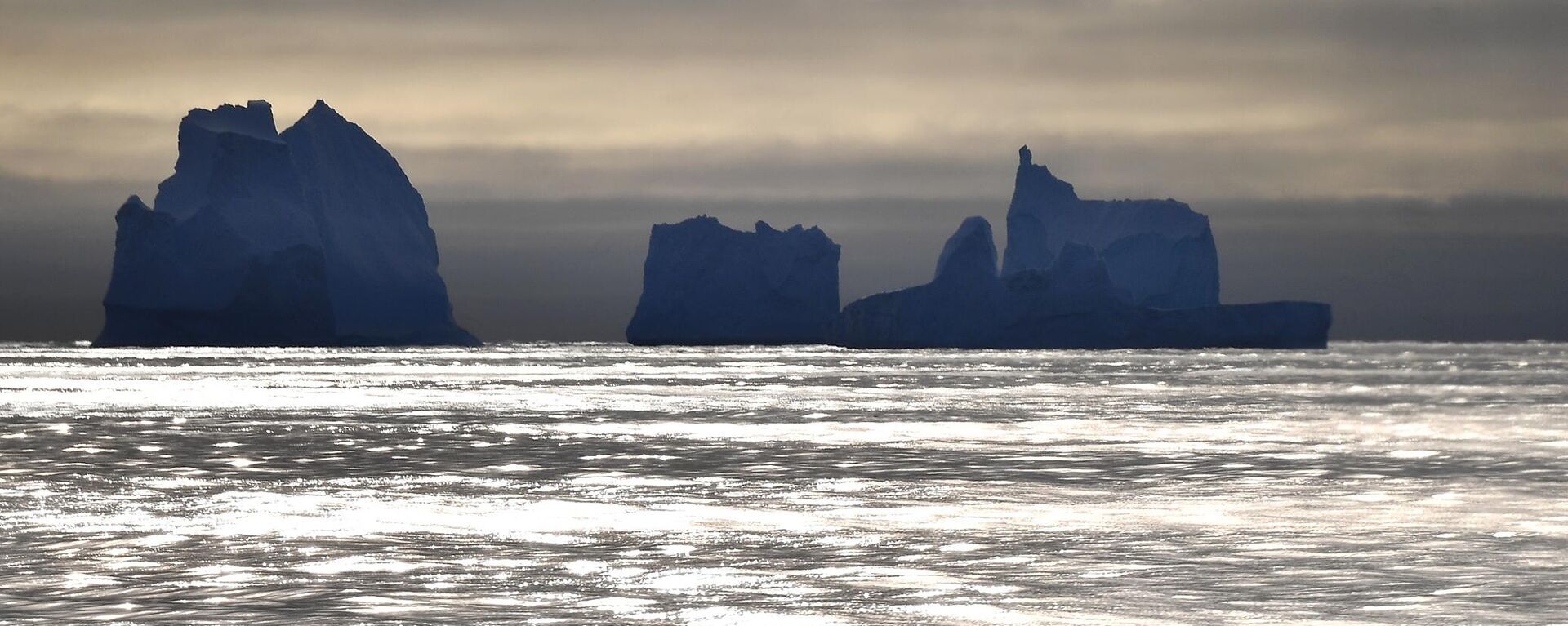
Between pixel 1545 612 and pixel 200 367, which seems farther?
pixel 200 367

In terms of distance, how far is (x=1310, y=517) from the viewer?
15859mm

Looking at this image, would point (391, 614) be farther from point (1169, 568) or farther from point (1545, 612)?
point (1545, 612)

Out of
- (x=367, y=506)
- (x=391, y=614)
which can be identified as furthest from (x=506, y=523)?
(x=391, y=614)

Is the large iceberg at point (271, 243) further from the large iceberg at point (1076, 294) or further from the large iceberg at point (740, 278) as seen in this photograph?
the large iceberg at point (1076, 294)

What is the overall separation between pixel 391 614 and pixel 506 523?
5.01 metres

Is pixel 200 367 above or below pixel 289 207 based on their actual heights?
below

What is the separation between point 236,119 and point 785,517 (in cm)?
10902

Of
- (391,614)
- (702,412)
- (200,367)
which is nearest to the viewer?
(391,614)

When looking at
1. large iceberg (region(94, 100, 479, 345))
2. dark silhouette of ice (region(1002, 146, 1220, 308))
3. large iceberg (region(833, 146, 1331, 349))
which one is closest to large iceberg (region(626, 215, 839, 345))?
large iceberg (region(833, 146, 1331, 349))

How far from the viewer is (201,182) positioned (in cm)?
11750

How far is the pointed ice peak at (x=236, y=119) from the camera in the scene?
11756 centimetres

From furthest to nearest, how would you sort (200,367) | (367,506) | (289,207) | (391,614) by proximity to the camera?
1. (289,207)
2. (200,367)
3. (367,506)
4. (391,614)

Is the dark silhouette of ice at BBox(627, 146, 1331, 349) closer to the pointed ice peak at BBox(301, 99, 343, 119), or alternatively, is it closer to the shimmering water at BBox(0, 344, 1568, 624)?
the pointed ice peak at BBox(301, 99, 343, 119)

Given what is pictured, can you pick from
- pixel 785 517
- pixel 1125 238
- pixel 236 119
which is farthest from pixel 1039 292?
pixel 785 517
